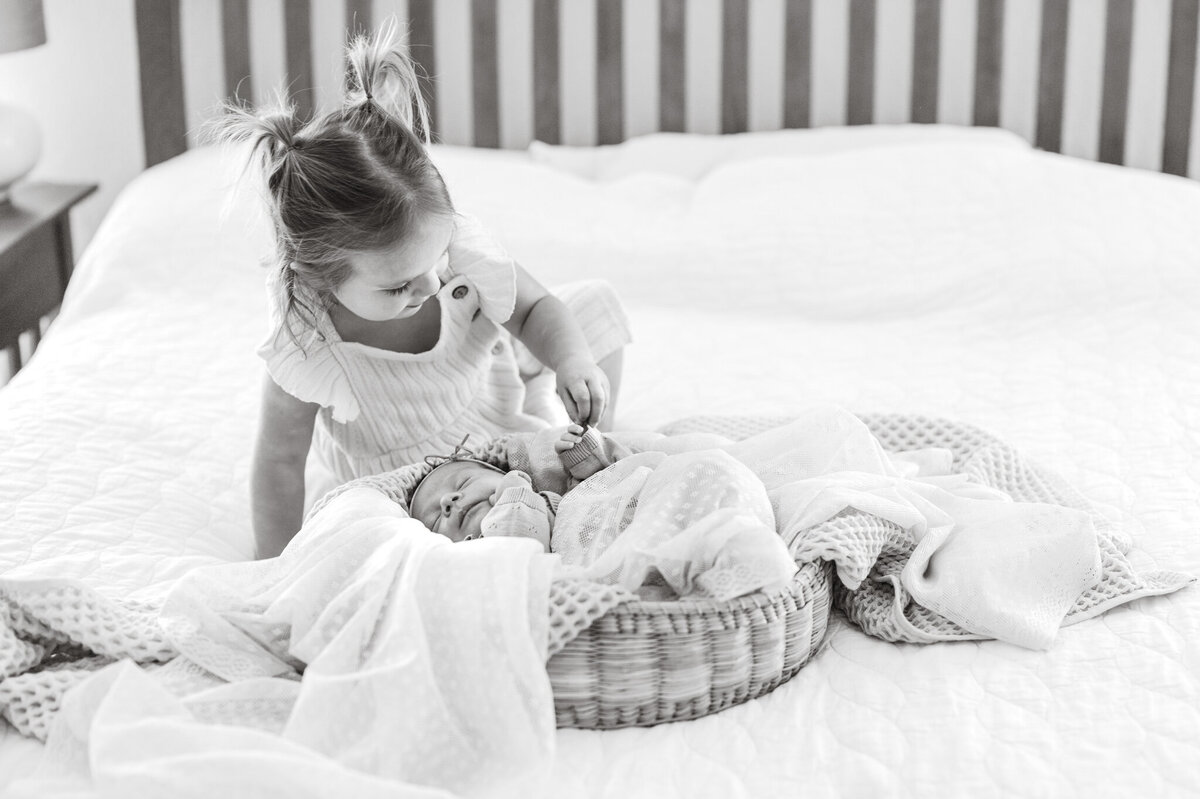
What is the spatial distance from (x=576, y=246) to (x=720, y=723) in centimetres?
114

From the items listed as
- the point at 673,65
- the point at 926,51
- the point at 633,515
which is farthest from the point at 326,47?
the point at 633,515

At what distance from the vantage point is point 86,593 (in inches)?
42.6

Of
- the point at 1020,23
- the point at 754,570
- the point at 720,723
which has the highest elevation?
the point at 1020,23

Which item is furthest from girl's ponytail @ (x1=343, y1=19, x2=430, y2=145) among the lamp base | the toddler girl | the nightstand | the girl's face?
the lamp base

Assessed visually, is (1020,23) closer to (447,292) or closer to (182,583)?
(447,292)

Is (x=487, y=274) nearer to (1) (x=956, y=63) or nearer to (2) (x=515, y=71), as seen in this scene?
(2) (x=515, y=71)

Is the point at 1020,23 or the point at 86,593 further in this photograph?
the point at 1020,23

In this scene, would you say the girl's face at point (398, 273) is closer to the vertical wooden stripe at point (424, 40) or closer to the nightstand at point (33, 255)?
the nightstand at point (33, 255)

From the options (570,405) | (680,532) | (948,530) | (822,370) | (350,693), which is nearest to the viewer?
(350,693)

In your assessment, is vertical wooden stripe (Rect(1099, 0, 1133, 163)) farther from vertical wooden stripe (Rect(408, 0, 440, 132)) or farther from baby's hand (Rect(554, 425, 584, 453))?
baby's hand (Rect(554, 425, 584, 453))

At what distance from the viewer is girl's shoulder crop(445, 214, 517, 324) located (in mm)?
1487

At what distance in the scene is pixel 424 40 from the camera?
99.2 inches

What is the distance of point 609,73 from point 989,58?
0.68 metres

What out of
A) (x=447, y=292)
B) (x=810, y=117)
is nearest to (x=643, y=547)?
(x=447, y=292)
